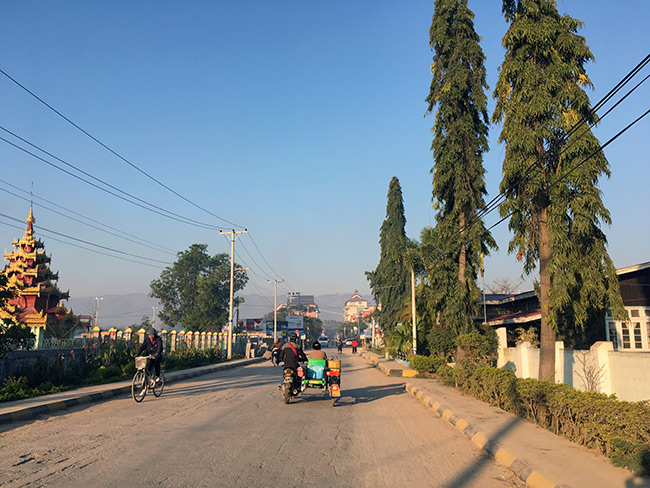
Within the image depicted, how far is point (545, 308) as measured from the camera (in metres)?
13.0

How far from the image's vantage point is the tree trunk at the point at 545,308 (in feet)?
42.7

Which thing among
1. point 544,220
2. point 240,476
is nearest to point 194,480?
point 240,476

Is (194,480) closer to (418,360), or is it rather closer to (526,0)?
(526,0)

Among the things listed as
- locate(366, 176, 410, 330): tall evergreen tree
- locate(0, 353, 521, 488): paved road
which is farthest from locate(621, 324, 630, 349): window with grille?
locate(366, 176, 410, 330): tall evergreen tree

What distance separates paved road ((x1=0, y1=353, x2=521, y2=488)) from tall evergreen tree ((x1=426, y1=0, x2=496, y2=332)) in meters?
13.1

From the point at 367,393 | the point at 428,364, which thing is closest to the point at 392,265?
the point at 428,364

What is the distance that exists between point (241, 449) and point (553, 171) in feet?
35.1

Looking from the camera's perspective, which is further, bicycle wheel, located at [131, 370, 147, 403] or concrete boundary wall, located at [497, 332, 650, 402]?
bicycle wheel, located at [131, 370, 147, 403]

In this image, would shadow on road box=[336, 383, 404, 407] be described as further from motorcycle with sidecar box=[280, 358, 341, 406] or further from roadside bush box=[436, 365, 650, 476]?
roadside bush box=[436, 365, 650, 476]

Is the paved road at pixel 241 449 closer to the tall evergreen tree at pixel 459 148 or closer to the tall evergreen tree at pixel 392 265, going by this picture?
the tall evergreen tree at pixel 459 148

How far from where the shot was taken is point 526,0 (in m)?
14.1

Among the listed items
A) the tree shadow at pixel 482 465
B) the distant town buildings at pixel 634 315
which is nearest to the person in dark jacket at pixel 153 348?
the tree shadow at pixel 482 465

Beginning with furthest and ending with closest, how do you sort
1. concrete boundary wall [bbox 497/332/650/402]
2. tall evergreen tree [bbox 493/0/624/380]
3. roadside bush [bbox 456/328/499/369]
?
1. roadside bush [bbox 456/328/499/369]
2. tall evergreen tree [bbox 493/0/624/380]
3. concrete boundary wall [bbox 497/332/650/402]

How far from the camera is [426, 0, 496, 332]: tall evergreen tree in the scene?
976 inches
